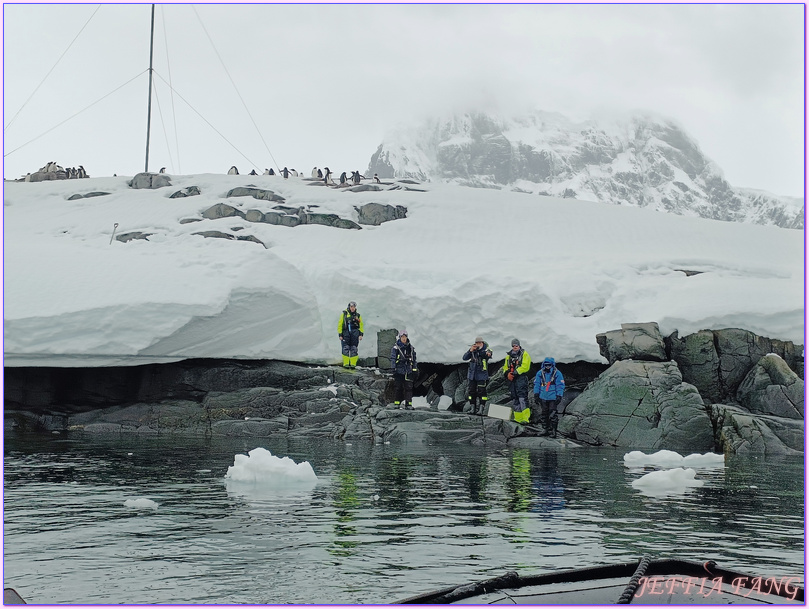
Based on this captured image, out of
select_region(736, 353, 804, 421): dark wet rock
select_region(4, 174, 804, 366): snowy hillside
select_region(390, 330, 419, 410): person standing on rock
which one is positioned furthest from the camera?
select_region(4, 174, 804, 366): snowy hillside

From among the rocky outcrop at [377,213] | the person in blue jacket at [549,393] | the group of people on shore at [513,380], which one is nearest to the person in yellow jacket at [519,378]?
the group of people on shore at [513,380]

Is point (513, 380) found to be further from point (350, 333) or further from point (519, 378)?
point (350, 333)

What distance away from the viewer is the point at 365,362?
1988 centimetres

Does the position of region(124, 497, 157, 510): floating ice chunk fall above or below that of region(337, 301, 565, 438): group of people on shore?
below

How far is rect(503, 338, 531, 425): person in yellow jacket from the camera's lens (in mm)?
16844

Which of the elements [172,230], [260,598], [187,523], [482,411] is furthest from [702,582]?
[172,230]

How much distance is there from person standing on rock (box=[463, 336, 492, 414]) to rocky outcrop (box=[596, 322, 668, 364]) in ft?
9.14

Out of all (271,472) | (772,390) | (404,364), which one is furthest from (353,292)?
(271,472)

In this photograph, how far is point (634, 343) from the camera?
1755 cm

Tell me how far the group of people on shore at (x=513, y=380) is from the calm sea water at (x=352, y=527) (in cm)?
418

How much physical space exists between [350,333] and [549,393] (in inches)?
194

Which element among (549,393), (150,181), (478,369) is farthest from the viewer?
(150,181)

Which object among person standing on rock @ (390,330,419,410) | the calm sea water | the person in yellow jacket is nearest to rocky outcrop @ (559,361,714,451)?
the person in yellow jacket

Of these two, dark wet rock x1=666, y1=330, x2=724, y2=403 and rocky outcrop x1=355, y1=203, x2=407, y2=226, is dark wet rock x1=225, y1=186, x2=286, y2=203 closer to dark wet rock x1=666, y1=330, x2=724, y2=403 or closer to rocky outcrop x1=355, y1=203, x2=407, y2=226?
rocky outcrop x1=355, y1=203, x2=407, y2=226
